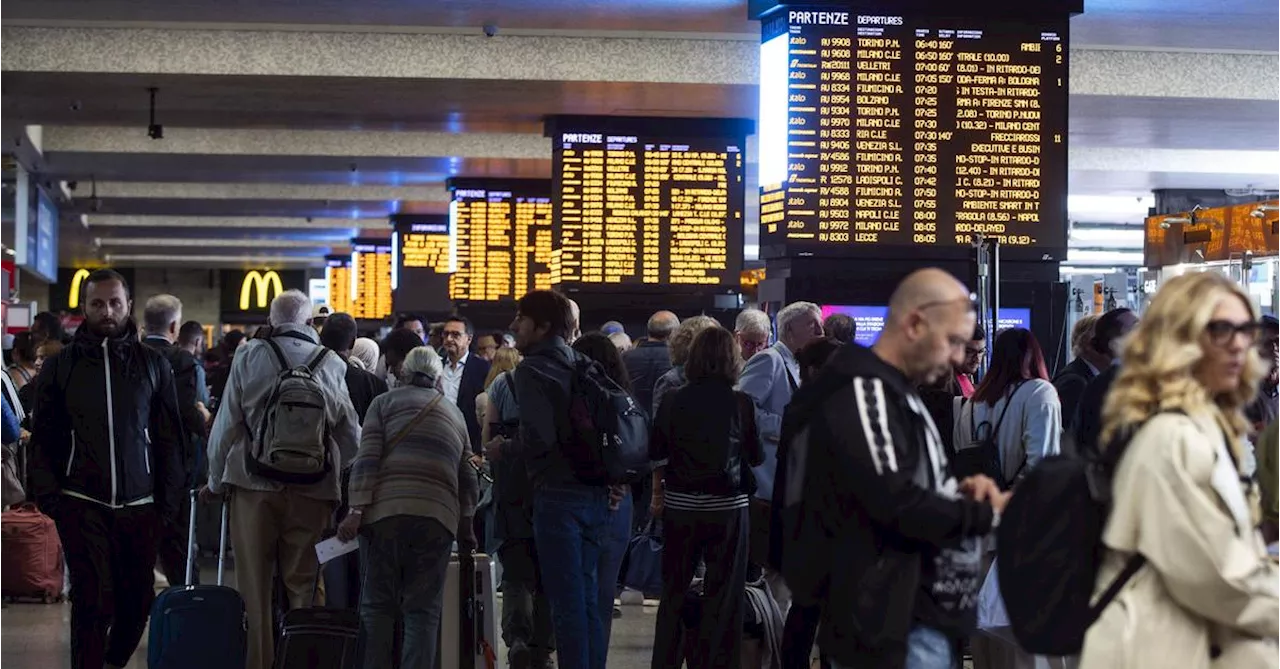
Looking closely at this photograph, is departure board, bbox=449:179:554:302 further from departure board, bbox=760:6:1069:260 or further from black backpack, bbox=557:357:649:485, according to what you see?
black backpack, bbox=557:357:649:485

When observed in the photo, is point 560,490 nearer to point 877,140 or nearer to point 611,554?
point 611,554

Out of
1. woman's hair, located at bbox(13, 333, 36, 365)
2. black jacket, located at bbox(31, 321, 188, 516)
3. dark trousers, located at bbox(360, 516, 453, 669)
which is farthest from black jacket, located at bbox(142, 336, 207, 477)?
woman's hair, located at bbox(13, 333, 36, 365)

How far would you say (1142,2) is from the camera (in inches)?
456

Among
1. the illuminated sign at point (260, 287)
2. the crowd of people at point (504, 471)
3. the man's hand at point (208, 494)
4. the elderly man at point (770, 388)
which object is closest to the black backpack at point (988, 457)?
the crowd of people at point (504, 471)

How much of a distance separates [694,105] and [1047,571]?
11.3 meters

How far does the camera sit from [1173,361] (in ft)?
11.7

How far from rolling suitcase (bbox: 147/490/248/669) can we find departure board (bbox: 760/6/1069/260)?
4512 millimetres

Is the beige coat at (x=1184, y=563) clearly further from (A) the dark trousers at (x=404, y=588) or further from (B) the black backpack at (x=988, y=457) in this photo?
(A) the dark trousers at (x=404, y=588)

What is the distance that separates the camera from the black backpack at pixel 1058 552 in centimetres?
361

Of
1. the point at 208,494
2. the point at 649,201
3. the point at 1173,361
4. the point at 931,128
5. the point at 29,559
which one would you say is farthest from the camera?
the point at 649,201

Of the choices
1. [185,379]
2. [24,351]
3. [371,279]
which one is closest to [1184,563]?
[185,379]

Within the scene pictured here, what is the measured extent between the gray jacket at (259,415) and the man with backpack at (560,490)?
85cm

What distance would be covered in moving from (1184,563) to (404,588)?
425cm

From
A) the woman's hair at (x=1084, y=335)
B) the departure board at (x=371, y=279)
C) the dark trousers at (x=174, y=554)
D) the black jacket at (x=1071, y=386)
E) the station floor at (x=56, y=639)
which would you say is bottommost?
the station floor at (x=56, y=639)
